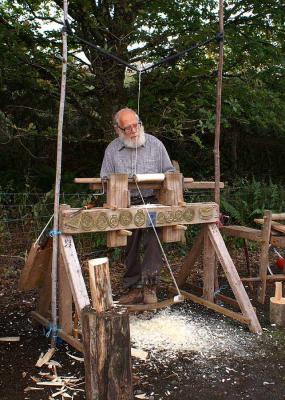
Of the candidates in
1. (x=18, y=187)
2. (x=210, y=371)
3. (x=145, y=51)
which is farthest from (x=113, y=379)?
(x=18, y=187)

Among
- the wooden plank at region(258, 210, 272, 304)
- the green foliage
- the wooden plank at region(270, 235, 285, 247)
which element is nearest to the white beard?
the wooden plank at region(258, 210, 272, 304)

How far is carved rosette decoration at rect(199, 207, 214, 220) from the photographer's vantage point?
176 inches

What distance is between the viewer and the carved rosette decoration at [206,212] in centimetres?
446

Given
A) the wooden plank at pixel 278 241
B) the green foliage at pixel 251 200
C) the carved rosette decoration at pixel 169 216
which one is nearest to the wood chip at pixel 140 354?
the carved rosette decoration at pixel 169 216

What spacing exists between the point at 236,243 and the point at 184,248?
93 centimetres

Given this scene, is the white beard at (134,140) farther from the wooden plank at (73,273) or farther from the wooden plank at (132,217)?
the wooden plank at (73,273)

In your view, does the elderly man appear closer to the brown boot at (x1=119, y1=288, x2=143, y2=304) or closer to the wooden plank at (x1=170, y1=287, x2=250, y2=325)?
the brown boot at (x1=119, y1=288, x2=143, y2=304)

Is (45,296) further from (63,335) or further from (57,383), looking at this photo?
(57,383)

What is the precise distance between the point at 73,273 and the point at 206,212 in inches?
55.4

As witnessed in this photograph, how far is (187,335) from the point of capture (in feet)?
13.6

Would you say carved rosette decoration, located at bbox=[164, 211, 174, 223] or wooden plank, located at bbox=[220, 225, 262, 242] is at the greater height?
carved rosette decoration, located at bbox=[164, 211, 174, 223]

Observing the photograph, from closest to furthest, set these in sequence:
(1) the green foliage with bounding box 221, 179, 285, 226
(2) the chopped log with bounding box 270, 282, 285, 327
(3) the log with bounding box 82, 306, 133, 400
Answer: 1. (3) the log with bounding box 82, 306, 133, 400
2. (2) the chopped log with bounding box 270, 282, 285, 327
3. (1) the green foliage with bounding box 221, 179, 285, 226

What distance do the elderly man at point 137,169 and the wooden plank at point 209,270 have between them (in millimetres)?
498

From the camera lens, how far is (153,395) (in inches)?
125
